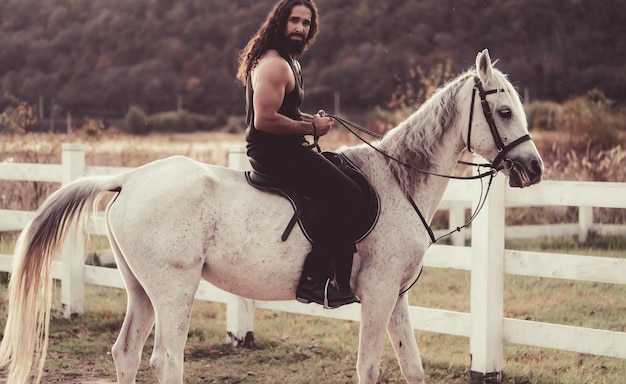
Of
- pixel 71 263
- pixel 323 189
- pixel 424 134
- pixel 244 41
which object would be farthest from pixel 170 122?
pixel 323 189

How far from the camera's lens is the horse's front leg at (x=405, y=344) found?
17.1 feet

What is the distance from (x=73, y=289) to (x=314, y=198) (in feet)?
15.8

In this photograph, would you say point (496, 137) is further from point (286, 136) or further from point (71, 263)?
point (71, 263)

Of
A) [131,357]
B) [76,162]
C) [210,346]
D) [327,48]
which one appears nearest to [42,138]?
[76,162]

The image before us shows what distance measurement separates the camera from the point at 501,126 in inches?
195

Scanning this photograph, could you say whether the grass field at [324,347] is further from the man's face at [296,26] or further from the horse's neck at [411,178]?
the man's face at [296,26]

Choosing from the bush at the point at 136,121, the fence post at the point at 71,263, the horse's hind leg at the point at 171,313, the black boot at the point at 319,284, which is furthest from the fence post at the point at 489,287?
the bush at the point at 136,121

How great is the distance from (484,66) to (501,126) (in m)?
0.35

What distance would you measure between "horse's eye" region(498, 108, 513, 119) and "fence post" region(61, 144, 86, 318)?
17.3 feet

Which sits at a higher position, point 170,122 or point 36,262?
point 170,122

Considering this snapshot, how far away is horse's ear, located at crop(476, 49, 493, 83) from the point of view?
4.91 m

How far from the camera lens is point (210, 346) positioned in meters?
7.75

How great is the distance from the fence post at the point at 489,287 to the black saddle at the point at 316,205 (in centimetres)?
173

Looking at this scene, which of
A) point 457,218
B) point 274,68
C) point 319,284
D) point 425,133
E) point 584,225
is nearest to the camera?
point 274,68
